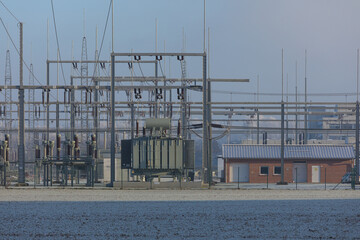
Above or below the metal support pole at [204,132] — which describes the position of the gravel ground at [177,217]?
below

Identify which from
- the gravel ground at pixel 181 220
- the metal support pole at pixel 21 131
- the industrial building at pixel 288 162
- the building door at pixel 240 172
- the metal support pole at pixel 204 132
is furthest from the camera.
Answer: the industrial building at pixel 288 162

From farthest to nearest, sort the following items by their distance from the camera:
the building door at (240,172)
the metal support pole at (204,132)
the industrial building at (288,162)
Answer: the industrial building at (288,162) < the building door at (240,172) < the metal support pole at (204,132)

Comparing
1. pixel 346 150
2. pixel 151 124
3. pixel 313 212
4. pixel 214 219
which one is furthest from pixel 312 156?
pixel 214 219

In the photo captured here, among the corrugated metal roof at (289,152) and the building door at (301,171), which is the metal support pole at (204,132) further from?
the building door at (301,171)

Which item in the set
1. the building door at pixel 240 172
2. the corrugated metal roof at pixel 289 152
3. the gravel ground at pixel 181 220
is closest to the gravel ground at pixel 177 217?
the gravel ground at pixel 181 220

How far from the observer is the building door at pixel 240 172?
194 feet

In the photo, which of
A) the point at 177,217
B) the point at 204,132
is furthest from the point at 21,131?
the point at 177,217

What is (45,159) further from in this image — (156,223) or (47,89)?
(156,223)

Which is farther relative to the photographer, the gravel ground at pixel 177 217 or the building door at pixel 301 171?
the building door at pixel 301 171

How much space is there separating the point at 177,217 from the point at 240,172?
3631 centimetres

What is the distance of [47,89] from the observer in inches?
1881

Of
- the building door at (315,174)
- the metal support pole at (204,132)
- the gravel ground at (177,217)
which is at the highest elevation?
the metal support pole at (204,132)

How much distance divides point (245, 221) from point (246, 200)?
34.2ft

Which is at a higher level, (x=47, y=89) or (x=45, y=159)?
(x=47, y=89)
